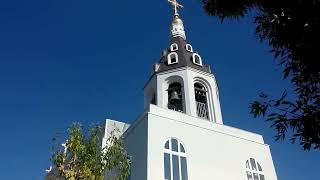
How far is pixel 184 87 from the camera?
72.6 feet

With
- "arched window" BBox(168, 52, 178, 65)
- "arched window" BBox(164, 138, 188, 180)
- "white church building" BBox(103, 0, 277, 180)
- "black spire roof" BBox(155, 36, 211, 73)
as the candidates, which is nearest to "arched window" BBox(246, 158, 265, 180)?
"white church building" BBox(103, 0, 277, 180)

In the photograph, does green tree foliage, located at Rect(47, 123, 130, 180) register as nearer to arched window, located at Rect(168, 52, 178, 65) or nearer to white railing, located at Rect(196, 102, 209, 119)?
white railing, located at Rect(196, 102, 209, 119)

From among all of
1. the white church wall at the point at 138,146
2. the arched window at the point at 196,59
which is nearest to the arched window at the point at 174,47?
the arched window at the point at 196,59

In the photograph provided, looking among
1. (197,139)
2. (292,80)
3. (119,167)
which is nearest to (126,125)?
(197,139)

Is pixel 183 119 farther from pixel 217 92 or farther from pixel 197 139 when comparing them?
pixel 217 92

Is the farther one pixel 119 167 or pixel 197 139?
pixel 197 139

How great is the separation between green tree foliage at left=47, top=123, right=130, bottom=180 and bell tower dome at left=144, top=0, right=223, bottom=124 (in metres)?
9.37

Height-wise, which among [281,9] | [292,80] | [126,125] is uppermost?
[126,125]

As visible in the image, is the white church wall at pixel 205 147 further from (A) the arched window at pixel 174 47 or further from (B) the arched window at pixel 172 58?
(A) the arched window at pixel 174 47

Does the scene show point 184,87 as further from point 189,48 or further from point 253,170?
point 253,170

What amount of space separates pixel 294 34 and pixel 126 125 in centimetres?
1902

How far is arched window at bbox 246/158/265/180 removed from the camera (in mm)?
20014

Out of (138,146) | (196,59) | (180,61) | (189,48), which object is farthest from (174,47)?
(138,146)

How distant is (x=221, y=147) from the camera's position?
20.1 metres
